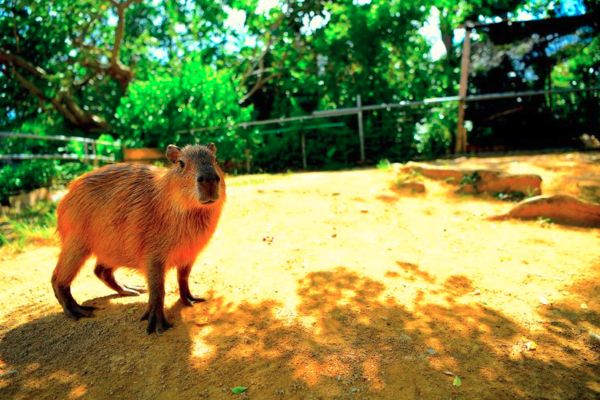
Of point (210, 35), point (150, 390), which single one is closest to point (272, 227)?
point (150, 390)

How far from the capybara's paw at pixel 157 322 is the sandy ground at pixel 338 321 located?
0.06 meters

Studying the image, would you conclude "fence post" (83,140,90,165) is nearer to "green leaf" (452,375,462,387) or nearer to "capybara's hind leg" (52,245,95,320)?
"capybara's hind leg" (52,245,95,320)

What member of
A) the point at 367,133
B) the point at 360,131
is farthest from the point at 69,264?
the point at 367,133

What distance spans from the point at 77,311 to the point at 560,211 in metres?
5.08

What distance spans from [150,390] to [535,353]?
2150mm

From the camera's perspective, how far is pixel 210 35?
13.6 meters

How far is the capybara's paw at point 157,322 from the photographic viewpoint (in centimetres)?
268

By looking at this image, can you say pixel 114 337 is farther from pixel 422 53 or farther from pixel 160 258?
pixel 422 53

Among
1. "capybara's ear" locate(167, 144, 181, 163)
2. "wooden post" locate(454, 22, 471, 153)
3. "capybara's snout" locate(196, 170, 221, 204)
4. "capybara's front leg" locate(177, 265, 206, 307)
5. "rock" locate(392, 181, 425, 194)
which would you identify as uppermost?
"wooden post" locate(454, 22, 471, 153)

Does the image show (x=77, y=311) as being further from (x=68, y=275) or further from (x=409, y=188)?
(x=409, y=188)

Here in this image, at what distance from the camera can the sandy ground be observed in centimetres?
215

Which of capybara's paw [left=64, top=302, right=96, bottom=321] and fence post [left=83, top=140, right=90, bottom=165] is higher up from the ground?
fence post [left=83, top=140, right=90, bottom=165]

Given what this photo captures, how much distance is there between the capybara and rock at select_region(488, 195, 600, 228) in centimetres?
375

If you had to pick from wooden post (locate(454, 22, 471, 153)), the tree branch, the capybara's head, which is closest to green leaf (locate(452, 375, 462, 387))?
the capybara's head
